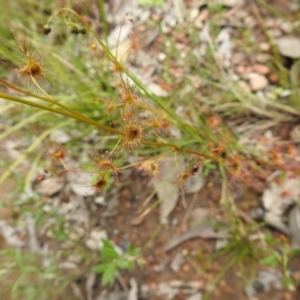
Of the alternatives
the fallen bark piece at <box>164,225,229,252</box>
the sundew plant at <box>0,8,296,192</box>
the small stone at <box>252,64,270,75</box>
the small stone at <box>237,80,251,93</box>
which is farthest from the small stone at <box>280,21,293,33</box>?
the fallen bark piece at <box>164,225,229,252</box>

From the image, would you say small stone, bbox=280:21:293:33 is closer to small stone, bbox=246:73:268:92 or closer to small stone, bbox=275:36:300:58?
small stone, bbox=275:36:300:58

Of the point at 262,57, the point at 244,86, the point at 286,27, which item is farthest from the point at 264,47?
the point at 244,86

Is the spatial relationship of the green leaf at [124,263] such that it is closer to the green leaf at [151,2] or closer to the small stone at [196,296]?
the small stone at [196,296]

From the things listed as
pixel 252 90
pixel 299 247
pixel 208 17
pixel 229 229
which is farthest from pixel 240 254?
pixel 208 17

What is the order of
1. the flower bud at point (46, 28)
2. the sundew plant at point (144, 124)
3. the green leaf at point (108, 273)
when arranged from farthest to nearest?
the green leaf at point (108, 273) → the flower bud at point (46, 28) → the sundew plant at point (144, 124)

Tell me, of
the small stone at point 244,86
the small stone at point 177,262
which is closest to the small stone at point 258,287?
the small stone at point 177,262

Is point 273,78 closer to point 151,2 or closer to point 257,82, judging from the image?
point 257,82

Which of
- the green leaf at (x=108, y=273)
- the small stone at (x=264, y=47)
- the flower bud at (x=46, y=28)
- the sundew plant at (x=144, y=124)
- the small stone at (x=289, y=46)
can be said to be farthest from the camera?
the small stone at (x=264, y=47)
